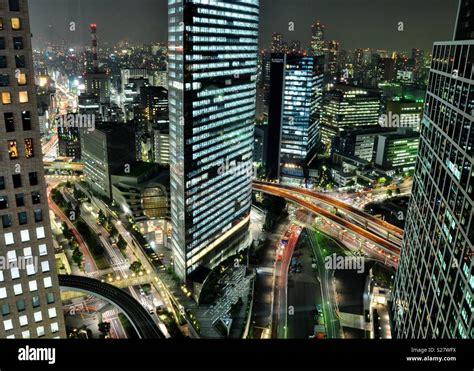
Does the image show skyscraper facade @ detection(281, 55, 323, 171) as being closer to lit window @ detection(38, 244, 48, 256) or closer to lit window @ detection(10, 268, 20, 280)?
lit window @ detection(38, 244, 48, 256)

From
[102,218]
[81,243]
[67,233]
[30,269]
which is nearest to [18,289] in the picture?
[30,269]

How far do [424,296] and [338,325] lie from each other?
10.2m

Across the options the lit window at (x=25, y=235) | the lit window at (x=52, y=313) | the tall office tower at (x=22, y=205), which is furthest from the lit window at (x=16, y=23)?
the lit window at (x=52, y=313)

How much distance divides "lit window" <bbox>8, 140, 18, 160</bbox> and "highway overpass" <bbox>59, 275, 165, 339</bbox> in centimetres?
1257

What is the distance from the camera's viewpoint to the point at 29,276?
45.7ft

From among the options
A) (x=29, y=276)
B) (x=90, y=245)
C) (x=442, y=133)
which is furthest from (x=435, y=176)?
(x=90, y=245)

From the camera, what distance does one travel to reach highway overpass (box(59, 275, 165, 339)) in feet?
72.8

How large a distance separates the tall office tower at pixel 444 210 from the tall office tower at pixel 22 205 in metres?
14.2

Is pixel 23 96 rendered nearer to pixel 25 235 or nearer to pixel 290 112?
pixel 25 235

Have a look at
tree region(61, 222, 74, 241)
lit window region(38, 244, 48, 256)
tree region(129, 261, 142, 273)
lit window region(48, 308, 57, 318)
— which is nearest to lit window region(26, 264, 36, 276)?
lit window region(38, 244, 48, 256)

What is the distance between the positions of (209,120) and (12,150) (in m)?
20.2

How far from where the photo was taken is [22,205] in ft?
42.9

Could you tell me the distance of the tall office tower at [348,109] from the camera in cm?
7275

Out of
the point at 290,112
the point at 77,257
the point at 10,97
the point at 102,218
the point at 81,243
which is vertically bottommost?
the point at 81,243
